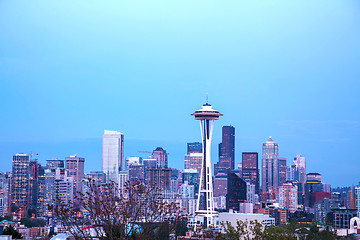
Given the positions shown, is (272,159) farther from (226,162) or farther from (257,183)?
(257,183)

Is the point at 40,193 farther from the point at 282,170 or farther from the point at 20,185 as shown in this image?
the point at 282,170

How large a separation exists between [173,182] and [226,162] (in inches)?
1395

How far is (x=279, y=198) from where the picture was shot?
500 feet

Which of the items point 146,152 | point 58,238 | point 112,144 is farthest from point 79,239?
point 112,144

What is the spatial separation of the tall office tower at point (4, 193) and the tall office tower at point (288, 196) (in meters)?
63.5

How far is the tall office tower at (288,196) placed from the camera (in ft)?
485

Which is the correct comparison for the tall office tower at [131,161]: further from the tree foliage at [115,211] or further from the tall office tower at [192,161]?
the tree foliage at [115,211]

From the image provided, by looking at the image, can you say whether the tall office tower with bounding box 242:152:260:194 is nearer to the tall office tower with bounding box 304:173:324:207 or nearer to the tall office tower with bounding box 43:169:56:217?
the tall office tower with bounding box 304:173:324:207

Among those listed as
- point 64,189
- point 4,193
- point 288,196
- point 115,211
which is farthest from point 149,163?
point 115,211

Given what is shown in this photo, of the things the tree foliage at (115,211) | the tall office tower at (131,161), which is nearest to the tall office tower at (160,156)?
the tall office tower at (131,161)

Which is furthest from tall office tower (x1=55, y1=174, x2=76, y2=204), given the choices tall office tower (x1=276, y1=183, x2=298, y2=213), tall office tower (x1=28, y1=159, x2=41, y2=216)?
tall office tower (x1=276, y1=183, x2=298, y2=213)

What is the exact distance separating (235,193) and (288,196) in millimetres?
15976

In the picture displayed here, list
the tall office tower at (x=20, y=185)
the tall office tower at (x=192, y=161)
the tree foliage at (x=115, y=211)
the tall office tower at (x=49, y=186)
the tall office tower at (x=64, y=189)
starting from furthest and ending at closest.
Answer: the tall office tower at (x=192, y=161), the tall office tower at (x=64, y=189), the tall office tower at (x=49, y=186), the tall office tower at (x=20, y=185), the tree foliage at (x=115, y=211)

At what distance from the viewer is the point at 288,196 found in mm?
151375
